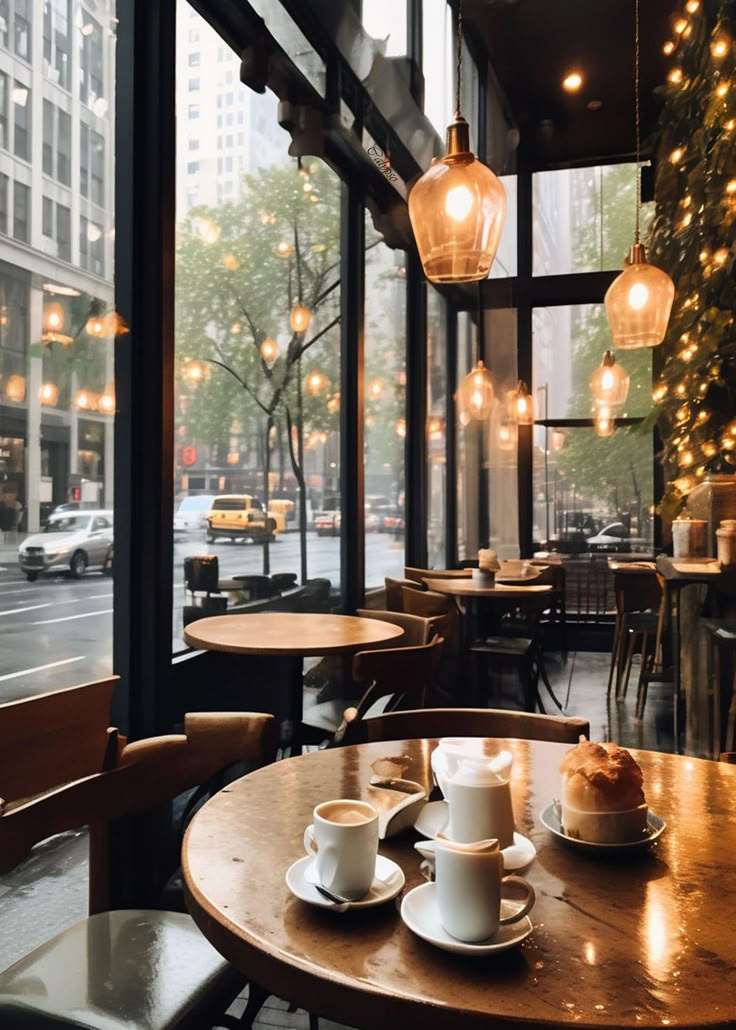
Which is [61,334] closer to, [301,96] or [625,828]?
[625,828]

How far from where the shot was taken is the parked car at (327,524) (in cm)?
464

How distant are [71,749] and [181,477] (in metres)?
1.58

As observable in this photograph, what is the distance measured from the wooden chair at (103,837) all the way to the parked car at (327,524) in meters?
2.89

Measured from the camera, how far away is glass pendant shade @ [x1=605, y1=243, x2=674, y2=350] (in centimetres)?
361

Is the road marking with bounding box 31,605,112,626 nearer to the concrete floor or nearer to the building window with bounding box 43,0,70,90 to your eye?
the concrete floor

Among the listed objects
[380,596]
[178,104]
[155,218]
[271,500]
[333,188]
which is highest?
[333,188]

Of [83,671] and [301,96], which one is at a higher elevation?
[301,96]

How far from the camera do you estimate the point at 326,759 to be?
1.54 metres

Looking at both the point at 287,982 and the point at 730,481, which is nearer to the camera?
the point at 287,982

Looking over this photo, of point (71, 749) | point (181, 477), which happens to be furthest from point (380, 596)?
point (71, 749)

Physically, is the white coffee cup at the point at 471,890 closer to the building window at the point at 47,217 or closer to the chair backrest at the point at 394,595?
the building window at the point at 47,217

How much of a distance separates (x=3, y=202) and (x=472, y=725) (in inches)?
72.4

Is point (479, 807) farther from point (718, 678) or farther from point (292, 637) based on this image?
point (718, 678)

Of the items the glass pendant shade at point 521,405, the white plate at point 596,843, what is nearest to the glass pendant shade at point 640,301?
the white plate at point 596,843
